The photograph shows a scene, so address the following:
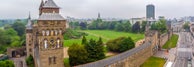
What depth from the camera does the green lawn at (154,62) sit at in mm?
57703

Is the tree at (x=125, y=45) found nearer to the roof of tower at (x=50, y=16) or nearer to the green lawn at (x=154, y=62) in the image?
the green lawn at (x=154, y=62)

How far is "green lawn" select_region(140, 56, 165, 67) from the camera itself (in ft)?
189

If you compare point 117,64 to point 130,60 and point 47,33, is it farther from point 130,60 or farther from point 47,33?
point 47,33

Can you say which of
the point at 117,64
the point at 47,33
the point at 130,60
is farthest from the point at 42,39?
the point at 130,60

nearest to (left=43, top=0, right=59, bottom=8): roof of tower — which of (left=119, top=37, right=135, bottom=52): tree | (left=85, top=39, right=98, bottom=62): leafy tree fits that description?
(left=85, top=39, right=98, bottom=62): leafy tree

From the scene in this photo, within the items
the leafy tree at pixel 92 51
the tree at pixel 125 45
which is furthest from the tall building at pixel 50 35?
the tree at pixel 125 45

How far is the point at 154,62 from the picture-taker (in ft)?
201

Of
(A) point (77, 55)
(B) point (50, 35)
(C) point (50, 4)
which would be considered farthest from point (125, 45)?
(C) point (50, 4)

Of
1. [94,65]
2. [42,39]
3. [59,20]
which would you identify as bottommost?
[94,65]

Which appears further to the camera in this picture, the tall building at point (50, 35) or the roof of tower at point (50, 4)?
the roof of tower at point (50, 4)

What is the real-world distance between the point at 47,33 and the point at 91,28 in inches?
6303

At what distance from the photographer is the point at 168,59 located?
66188 millimetres

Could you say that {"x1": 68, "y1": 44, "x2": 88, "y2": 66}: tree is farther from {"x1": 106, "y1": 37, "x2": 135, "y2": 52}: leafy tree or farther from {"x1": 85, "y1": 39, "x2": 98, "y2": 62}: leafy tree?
{"x1": 106, "y1": 37, "x2": 135, "y2": 52}: leafy tree

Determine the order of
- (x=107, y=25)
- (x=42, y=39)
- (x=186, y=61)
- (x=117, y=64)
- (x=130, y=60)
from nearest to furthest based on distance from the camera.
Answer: (x=42, y=39) < (x=117, y=64) < (x=130, y=60) < (x=186, y=61) < (x=107, y=25)
